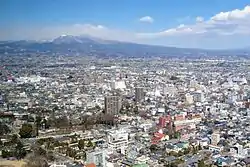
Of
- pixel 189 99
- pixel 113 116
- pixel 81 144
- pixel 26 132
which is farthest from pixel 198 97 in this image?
pixel 26 132

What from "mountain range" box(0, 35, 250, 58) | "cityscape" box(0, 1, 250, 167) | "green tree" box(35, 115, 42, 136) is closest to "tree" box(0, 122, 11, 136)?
"cityscape" box(0, 1, 250, 167)

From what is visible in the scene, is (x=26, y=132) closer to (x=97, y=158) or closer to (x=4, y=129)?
(x=4, y=129)

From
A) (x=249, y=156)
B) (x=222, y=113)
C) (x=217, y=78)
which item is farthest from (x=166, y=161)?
(x=217, y=78)

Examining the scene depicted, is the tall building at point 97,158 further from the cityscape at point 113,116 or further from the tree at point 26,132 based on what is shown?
the tree at point 26,132

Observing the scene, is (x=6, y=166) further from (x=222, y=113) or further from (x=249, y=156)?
(x=222, y=113)

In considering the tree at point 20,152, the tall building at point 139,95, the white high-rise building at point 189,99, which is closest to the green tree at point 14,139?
the tree at point 20,152

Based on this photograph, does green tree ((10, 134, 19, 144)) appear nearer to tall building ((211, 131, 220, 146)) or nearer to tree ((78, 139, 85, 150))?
tree ((78, 139, 85, 150))
